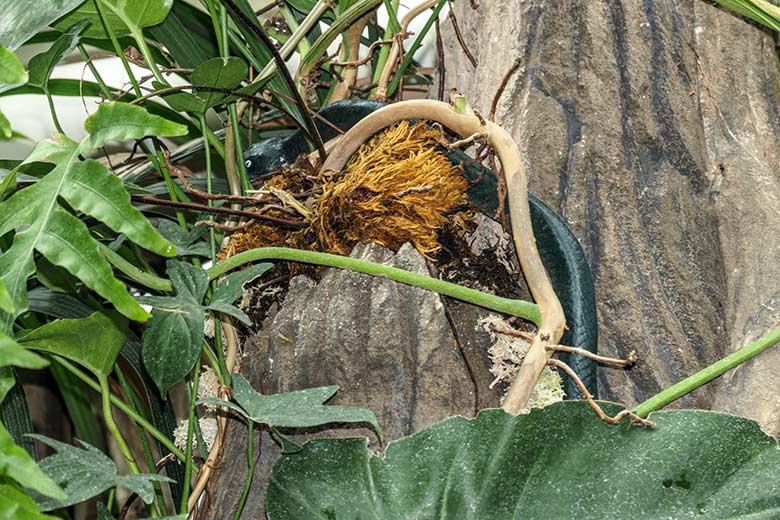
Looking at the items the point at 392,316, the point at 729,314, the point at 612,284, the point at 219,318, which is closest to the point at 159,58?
the point at 219,318

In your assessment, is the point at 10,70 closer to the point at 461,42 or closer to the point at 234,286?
the point at 234,286

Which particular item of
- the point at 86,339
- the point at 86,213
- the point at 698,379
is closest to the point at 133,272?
the point at 86,339

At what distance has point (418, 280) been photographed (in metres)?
0.77

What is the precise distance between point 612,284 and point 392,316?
10.0 inches

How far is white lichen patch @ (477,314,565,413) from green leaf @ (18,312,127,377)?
36 centimetres

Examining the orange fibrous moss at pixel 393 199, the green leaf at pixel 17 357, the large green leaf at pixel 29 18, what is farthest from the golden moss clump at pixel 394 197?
the green leaf at pixel 17 357

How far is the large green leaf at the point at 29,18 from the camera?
31.4 inches

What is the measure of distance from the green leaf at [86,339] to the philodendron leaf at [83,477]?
0.11 m

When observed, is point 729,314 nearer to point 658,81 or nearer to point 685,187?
point 685,187

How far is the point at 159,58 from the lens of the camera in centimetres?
118

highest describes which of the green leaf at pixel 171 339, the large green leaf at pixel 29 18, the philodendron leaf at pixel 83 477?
the large green leaf at pixel 29 18

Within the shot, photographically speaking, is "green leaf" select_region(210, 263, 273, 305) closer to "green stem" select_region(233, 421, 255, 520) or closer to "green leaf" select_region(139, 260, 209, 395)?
"green leaf" select_region(139, 260, 209, 395)

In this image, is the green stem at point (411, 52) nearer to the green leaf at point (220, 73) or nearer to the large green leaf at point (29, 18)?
the green leaf at point (220, 73)

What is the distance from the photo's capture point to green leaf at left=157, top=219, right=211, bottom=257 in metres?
0.90
